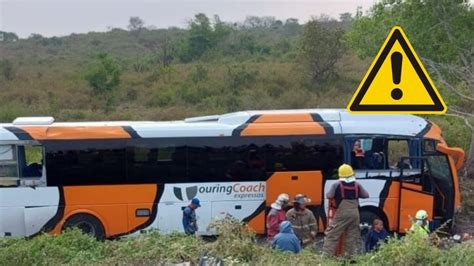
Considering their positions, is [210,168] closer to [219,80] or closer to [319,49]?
[319,49]

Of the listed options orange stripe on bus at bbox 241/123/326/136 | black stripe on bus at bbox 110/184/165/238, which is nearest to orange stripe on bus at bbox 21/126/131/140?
black stripe on bus at bbox 110/184/165/238

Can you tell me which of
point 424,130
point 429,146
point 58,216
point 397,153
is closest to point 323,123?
point 397,153

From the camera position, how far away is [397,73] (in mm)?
4051

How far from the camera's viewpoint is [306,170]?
11398 mm

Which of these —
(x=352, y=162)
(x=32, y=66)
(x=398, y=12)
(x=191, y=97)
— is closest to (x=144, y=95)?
(x=191, y=97)

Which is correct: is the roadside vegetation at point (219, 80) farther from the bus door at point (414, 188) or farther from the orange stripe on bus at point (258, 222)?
the orange stripe on bus at point (258, 222)

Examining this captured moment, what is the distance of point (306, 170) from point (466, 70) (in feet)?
18.8

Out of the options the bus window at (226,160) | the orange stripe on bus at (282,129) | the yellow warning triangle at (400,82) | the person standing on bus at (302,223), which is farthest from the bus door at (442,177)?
the yellow warning triangle at (400,82)

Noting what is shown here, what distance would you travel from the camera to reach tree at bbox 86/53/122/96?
30.9 metres

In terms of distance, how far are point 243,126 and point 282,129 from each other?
0.79 m

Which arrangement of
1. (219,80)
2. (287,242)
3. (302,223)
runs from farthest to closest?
1. (219,80)
2. (302,223)
3. (287,242)

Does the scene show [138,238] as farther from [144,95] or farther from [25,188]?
[144,95]

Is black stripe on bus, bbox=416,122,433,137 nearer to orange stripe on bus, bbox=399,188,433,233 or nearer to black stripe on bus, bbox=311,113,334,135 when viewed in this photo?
orange stripe on bus, bbox=399,188,433,233

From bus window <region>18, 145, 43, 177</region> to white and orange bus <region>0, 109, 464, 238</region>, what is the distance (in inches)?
0.8
